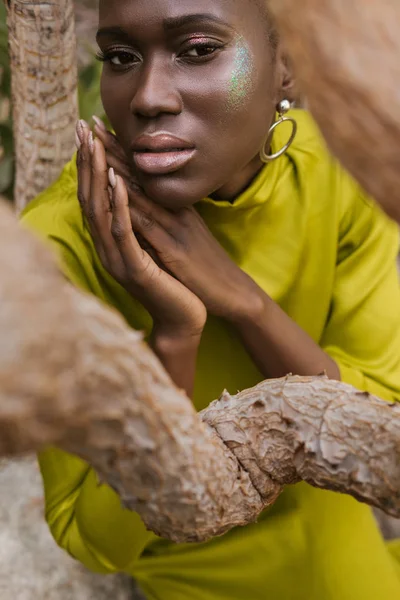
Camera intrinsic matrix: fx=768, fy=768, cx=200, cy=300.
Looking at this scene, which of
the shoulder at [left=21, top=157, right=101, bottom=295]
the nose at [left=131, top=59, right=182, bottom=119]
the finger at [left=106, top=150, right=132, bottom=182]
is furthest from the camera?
the shoulder at [left=21, top=157, right=101, bottom=295]

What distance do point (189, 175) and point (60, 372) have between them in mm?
512

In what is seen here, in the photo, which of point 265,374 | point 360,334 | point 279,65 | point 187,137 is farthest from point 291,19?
point 360,334

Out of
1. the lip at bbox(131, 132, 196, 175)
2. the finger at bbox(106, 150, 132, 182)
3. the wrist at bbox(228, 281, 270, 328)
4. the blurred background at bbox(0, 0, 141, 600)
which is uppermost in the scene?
the lip at bbox(131, 132, 196, 175)

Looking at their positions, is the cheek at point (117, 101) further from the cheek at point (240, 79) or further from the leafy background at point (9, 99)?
the leafy background at point (9, 99)

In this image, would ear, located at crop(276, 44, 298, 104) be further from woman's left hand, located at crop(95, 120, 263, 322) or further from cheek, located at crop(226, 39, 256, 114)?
woman's left hand, located at crop(95, 120, 263, 322)

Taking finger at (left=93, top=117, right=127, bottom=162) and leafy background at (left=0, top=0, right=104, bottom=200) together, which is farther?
leafy background at (left=0, top=0, right=104, bottom=200)

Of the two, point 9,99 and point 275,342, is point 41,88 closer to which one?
point 275,342

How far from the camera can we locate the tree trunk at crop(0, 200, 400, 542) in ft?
0.94

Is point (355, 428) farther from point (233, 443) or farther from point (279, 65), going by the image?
point (279, 65)

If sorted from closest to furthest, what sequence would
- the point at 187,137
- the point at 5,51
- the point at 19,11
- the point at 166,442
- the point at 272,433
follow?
the point at 166,442
the point at 272,433
the point at 187,137
the point at 19,11
the point at 5,51

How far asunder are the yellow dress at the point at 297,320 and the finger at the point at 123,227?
7.7 inches

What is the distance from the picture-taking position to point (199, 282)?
896mm

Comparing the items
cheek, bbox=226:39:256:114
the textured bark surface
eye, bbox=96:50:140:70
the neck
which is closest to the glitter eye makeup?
cheek, bbox=226:39:256:114

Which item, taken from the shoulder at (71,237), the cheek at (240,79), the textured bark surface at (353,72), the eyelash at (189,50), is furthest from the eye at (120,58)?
the textured bark surface at (353,72)
